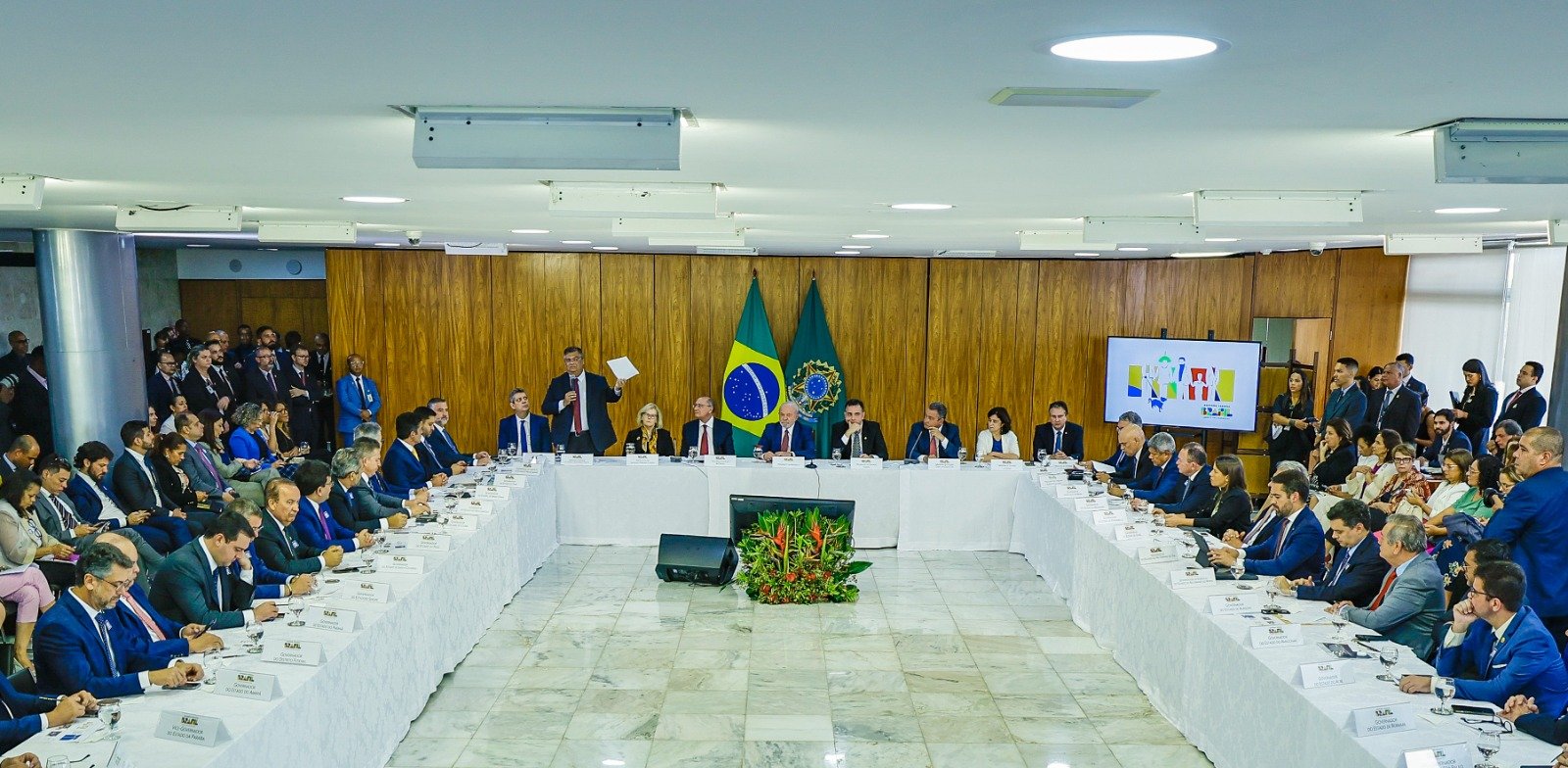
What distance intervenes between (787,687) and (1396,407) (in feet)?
21.4

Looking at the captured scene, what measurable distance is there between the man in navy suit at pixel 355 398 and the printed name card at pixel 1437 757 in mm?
10065

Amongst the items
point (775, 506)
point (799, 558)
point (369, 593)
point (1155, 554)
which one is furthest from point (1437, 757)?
point (775, 506)

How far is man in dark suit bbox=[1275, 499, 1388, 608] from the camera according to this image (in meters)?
4.74

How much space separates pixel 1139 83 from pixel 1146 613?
3947mm

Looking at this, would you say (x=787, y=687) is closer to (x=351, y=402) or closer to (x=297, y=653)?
(x=297, y=653)

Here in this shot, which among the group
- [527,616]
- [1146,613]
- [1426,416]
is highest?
[1426,416]

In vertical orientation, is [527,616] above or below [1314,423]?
below

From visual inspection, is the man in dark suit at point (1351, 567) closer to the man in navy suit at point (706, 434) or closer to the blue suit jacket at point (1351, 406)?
the blue suit jacket at point (1351, 406)

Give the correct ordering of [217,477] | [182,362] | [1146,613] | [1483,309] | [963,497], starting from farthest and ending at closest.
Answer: [182,362]
[1483,309]
[963,497]
[217,477]
[1146,613]

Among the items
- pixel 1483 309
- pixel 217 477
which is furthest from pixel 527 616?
pixel 1483 309

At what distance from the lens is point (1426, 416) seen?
9.55 meters

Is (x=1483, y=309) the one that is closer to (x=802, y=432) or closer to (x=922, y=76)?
(x=802, y=432)

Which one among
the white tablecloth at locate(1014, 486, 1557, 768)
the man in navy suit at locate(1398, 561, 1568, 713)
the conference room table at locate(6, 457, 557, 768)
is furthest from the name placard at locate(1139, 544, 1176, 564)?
the conference room table at locate(6, 457, 557, 768)

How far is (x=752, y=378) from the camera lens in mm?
11891
